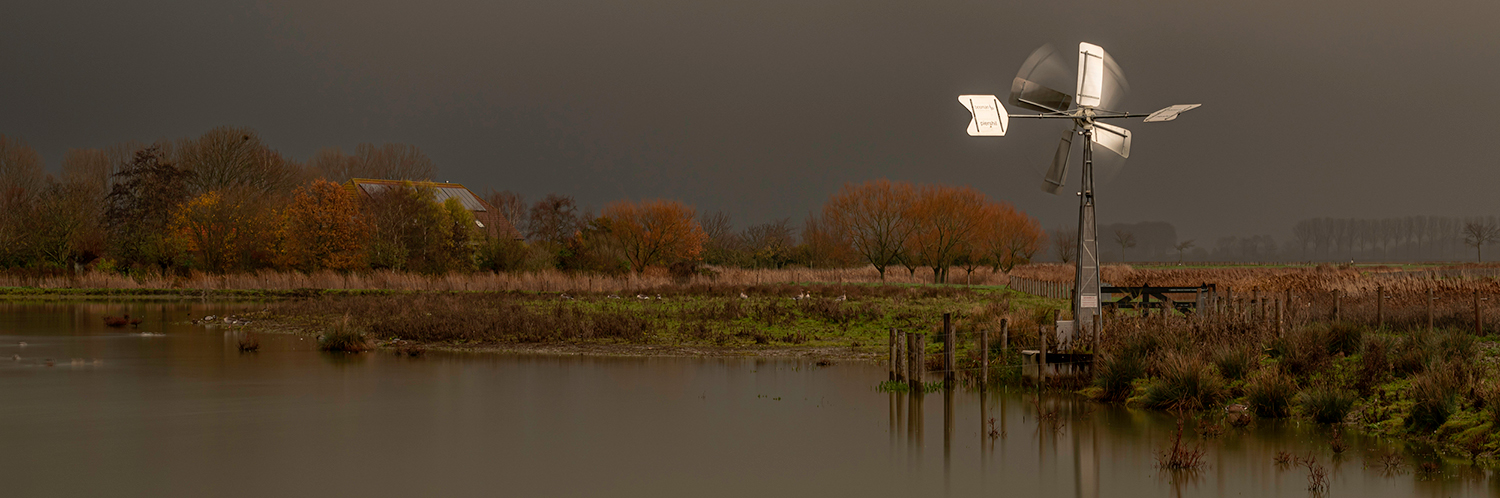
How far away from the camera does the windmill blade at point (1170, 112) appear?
17.6 metres

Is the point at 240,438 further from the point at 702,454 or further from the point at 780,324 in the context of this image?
the point at 780,324

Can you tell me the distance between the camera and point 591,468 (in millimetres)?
11406

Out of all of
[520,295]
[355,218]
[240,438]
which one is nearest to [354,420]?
[240,438]

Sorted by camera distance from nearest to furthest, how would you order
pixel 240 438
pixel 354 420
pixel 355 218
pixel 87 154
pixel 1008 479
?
pixel 1008 479
pixel 240 438
pixel 354 420
pixel 355 218
pixel 87 154

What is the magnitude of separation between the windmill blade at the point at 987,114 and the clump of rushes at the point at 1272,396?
6.10 meters

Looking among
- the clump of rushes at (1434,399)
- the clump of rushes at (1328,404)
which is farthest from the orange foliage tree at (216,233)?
the clump of rushes at (1434,399)

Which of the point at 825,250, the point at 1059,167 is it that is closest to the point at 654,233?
the point at 825,250

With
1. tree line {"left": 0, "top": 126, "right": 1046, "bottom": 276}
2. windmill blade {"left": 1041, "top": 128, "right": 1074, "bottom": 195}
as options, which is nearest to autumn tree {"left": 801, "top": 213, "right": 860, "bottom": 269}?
tree line {"left": 0, "top": 126, "right": 1046, "bottom": 276}

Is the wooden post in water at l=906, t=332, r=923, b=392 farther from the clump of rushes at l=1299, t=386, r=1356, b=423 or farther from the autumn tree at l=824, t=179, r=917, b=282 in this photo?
the autumn tree at l=824, t=179, r=917, b=282

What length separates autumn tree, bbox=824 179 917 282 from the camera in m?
64.6

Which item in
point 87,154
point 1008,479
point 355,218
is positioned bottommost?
point 1008,479

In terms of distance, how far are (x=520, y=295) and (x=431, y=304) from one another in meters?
7.80

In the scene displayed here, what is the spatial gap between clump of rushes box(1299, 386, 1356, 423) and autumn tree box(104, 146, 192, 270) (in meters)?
60.9

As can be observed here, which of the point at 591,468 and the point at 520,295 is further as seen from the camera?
the point at 520,295
